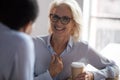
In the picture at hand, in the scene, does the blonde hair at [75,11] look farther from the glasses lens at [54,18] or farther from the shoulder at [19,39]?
the shoulder at [19,39]

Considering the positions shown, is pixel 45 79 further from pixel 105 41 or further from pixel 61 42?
pixel 105 41

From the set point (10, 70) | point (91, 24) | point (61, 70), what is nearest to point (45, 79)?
point (61, 70)

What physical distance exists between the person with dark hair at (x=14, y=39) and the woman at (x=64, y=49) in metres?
0.83

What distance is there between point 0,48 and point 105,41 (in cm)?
235

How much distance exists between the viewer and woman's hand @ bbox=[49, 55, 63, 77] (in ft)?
5.97

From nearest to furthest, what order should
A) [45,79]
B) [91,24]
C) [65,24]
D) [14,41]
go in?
[14,41]
[45,79]
[65,24]
[91,24]

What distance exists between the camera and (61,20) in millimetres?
1870

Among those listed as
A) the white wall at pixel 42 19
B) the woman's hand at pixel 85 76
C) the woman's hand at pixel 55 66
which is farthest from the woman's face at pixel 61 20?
the white wall at pixel 42 19

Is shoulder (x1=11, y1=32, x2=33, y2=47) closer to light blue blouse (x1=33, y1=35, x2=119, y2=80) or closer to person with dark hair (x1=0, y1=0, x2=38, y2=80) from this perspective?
person with dark hair (x1=0, y1=0, x2=38, y2=80)

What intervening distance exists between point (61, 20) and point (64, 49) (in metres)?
0.20

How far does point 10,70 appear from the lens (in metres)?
0.97

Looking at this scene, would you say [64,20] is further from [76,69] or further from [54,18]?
[76,69]

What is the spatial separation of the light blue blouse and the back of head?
903mm

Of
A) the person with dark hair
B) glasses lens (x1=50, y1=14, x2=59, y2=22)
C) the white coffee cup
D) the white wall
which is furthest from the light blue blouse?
the white wall
